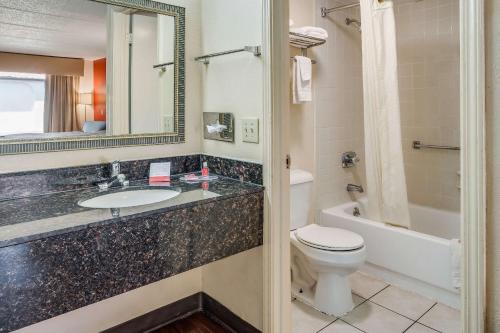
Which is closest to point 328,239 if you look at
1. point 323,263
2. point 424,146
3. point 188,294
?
point 323,263

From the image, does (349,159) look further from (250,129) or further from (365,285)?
(250,129)

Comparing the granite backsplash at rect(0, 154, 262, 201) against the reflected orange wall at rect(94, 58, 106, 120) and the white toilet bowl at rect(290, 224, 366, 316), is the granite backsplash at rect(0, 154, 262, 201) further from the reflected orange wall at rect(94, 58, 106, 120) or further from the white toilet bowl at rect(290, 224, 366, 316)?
the white toilet bowl at rect(290, 224, 366, 316)

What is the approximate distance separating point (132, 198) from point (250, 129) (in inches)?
23.9

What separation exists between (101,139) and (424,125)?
8.14ft

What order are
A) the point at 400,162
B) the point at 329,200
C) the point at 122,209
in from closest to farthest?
the point at 122,209
the point at 400,162
the point at 329,200

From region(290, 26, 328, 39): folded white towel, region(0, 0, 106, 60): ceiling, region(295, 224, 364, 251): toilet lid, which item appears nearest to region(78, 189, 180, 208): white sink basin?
region(0, 0, 106, 60): ceiling

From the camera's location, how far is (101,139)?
5.33 feet

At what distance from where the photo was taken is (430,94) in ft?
9.43

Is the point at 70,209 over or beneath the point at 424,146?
beneath

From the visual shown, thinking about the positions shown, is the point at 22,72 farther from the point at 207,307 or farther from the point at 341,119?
the point at 341,119

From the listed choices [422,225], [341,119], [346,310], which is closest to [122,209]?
[346,310]

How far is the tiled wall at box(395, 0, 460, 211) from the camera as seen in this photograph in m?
2.75

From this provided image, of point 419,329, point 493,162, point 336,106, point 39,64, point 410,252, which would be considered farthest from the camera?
point 336,106

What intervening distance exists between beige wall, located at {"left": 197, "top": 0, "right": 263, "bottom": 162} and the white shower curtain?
1.23m
